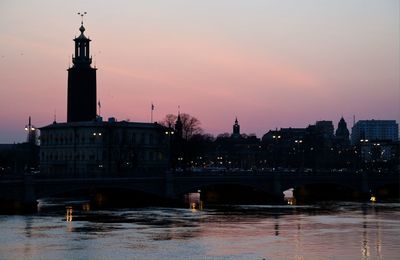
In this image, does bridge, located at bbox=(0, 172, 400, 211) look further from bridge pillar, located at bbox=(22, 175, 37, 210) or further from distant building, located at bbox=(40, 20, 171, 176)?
distant building, located at bbox=(40, 20, 171, 176)

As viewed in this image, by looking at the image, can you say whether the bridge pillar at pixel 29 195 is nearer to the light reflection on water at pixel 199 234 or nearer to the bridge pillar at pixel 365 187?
the light reflection on water at pixel 199 234

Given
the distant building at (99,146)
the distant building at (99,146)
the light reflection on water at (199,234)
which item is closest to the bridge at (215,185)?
the light reflection on water at (199,234)

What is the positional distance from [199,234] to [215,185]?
5482 centimetres

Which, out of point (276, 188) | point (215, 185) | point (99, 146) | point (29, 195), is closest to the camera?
point (29, 195)

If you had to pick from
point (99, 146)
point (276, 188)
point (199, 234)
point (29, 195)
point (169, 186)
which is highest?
point (99, 146)

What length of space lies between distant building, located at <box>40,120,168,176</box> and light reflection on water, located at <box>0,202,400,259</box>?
61331mm

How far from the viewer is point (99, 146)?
176m

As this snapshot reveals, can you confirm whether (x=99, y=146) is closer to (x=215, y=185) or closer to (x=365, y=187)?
(x=215, y=185)

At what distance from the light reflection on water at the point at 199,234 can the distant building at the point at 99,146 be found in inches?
2415

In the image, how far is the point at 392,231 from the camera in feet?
273

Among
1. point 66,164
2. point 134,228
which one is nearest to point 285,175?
point 134,228

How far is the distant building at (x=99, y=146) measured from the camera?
170 m

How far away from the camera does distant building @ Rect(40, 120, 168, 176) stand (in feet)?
559

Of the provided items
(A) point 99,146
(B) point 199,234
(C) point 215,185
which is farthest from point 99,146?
(B) point 199,234
